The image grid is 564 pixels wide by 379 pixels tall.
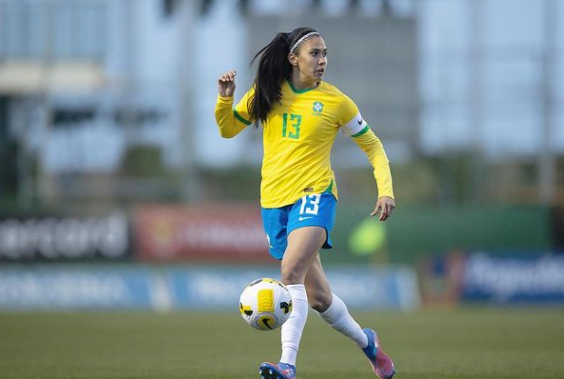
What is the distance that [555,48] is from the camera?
968 inches

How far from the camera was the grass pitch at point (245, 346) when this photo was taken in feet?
29.0

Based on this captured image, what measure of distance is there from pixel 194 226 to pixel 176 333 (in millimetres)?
8835

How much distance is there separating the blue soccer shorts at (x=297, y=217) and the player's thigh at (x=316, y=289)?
0.18 m

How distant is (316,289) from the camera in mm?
7559

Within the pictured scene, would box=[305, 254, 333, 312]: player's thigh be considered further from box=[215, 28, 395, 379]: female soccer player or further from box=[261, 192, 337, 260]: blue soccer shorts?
box=[261, 192, 337, 260]: blue soccer shorts

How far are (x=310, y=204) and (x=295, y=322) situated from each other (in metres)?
0.78

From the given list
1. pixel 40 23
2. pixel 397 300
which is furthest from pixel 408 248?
pixel 40 23

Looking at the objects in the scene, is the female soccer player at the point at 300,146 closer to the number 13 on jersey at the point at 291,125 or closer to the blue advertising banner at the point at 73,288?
the number 13 on jersey at the point at 291,125

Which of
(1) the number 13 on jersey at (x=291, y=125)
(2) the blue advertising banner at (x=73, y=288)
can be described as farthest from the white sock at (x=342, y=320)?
(2) the blue advertising banner at (x=73, y=288)

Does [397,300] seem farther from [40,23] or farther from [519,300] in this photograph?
[40,23]

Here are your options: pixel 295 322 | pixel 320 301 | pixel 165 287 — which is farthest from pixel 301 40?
pixel 165 287

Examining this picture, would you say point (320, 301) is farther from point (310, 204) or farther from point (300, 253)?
point (310, 204)

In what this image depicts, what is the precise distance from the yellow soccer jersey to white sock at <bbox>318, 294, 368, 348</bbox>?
78 cm

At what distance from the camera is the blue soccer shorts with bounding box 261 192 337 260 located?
7.34m
